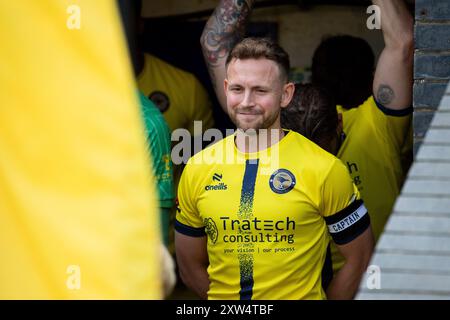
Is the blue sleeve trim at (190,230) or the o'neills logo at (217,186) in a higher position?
the o'neills logo at (217,186)

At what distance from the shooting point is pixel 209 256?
3.87 meters

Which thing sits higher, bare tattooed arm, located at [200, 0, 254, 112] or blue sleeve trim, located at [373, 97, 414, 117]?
bare tattooed arm, located at [200, 0, 254, 112]

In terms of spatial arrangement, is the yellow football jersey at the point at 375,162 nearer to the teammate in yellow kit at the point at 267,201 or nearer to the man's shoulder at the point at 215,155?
the teammate in yellow kit at the point at 267,201

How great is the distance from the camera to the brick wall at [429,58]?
3.62m

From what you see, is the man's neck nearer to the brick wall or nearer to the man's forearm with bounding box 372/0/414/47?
the brick wall

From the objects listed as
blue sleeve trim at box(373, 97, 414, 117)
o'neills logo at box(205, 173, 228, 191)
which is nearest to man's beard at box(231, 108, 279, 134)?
o'neills logo at box(205, 173, 228, 191)

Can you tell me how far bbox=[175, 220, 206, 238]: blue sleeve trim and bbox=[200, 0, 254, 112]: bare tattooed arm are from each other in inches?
46.5

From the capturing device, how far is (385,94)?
4.31 m

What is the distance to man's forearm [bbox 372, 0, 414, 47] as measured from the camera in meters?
4.18

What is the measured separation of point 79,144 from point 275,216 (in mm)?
2236

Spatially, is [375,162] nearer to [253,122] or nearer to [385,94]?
[385,94]

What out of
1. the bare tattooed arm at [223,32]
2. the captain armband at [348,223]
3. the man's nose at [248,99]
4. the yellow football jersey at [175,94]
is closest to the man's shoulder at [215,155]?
the man's nose at [248,99]

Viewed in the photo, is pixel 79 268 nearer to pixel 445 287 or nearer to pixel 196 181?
pixel 445 287
